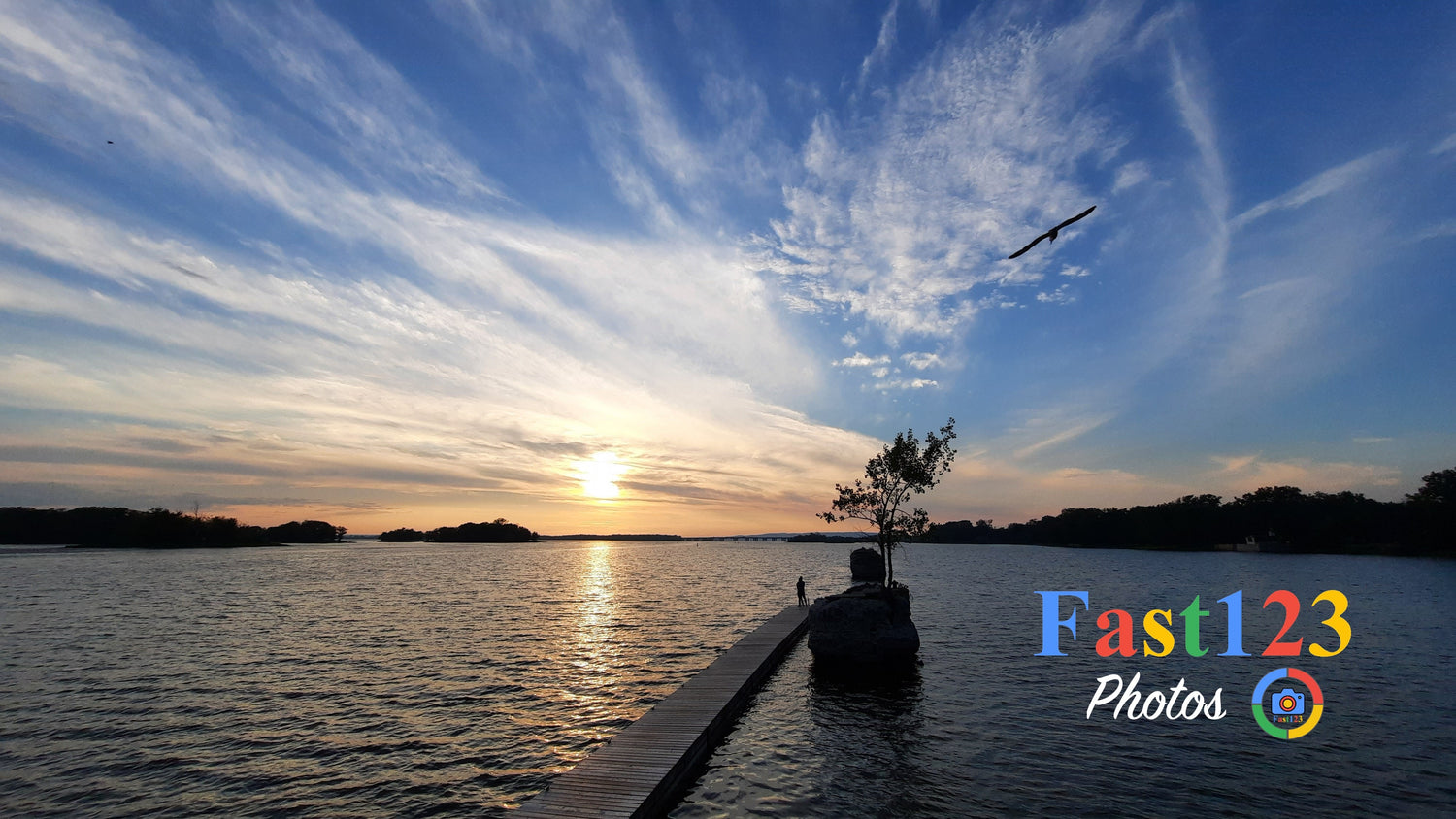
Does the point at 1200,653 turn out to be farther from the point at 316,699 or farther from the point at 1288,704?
the point at 316,699

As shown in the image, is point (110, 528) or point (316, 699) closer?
point (316, 699)

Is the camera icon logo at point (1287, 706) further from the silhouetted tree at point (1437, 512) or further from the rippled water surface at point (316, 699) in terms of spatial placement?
the silhouetted tree at point (1437, 512)

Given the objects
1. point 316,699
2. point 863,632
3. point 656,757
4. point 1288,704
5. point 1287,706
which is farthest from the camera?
point 863,632

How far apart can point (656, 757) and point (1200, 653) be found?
31.0m

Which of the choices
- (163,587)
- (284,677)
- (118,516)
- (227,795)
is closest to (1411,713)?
(227,795)

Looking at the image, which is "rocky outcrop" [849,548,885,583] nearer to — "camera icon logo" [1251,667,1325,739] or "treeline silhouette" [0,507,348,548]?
"camera icon logo" [1251,667,1325,739]

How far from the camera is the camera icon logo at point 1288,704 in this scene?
2250 centimetres

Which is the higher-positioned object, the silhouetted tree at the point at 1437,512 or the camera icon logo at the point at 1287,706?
the silhouetted tree at the point at 1437,512

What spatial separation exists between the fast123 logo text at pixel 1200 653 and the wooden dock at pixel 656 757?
1318cm

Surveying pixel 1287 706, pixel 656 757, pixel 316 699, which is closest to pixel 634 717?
pixel 656 757

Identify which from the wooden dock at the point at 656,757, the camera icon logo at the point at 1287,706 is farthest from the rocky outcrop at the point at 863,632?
the camera icon logo at the point at 1287,706

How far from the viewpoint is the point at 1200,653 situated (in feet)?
105

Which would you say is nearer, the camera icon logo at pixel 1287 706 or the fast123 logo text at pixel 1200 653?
the camera icon logo at pixel 1287 706

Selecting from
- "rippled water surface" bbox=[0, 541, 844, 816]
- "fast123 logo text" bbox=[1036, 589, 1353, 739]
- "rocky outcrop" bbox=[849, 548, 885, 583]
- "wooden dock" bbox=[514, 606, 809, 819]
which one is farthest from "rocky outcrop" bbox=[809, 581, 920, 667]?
"rocky outcrop" bbox=[849, 548, 885, 583]
